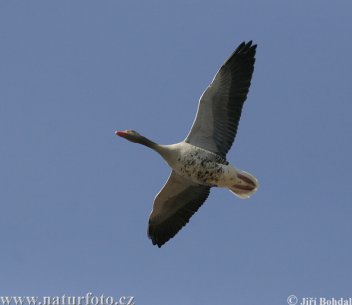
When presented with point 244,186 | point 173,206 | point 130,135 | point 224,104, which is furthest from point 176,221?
point 224,104

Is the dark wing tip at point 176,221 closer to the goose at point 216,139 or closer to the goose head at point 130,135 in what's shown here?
the goose at point 216,139

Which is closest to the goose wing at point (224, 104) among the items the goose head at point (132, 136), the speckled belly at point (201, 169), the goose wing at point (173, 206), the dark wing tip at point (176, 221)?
the speckled belly at point (201, 169)

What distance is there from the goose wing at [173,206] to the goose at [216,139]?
0.04m

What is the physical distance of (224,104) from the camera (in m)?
16.5

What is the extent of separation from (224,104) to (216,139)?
77 cm

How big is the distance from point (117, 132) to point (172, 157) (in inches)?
55.5

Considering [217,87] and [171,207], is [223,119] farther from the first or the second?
[171,207]

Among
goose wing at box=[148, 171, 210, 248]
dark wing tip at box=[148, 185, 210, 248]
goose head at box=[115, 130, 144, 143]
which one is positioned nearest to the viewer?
goose head at box=[115, 130, 144, 143]

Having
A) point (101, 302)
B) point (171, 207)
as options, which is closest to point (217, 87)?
→ point (171, 207)

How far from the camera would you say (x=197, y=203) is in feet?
57.5

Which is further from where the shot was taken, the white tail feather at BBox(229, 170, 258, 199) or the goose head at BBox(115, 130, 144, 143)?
the goose head at BBox(115, 130, 144, 143)

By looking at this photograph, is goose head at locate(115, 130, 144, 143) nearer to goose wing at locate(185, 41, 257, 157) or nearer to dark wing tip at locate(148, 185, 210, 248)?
goose wing at locate(185, 41, 257, 157)

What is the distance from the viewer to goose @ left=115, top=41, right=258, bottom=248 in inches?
635

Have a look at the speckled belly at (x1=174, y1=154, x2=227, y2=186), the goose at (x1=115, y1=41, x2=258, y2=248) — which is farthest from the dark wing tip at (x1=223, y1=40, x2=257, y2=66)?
the speckled belly at (x1=174, y1=154, x2=227, y2=186)
